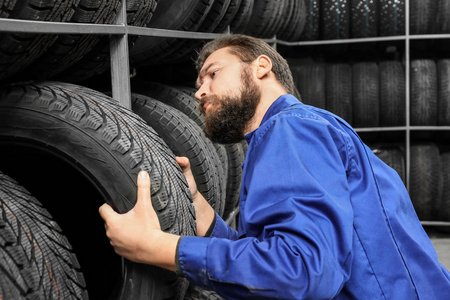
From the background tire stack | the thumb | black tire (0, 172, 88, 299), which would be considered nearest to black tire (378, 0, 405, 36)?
the background tire stack

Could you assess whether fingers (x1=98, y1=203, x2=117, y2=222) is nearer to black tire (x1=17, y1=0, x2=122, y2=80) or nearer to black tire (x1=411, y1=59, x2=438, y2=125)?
black tire (x1=17, y1=0, x2=122, y2=80)

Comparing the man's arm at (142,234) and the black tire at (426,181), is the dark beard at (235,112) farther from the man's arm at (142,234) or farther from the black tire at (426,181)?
the black tire at (426,181)

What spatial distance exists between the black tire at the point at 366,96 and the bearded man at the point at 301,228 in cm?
344

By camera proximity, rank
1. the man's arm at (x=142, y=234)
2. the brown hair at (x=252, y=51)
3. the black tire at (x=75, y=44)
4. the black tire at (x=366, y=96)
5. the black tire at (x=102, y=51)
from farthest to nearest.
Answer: the black tire at (x=366, y=96)
the black tire at (x=102, y=51)
the brown hair at (x=252, y=51)
the black tire at (x=75, y=44)
the man's arm at (x=142, y=234)

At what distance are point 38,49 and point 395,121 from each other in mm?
4045

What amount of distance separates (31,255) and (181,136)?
3.68 ft

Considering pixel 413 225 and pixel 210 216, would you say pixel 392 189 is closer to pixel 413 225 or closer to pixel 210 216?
pixel 413 225

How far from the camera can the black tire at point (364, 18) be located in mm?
4824

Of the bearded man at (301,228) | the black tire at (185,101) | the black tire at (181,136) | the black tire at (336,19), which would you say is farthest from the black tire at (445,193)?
the bearded man at (301,228)

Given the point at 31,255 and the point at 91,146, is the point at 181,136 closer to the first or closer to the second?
the point at 91,146

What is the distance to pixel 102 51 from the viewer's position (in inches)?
71.8

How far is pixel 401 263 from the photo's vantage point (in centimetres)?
132

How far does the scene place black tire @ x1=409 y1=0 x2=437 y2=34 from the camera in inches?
189

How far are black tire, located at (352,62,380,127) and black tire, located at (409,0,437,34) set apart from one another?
21.2 inches
